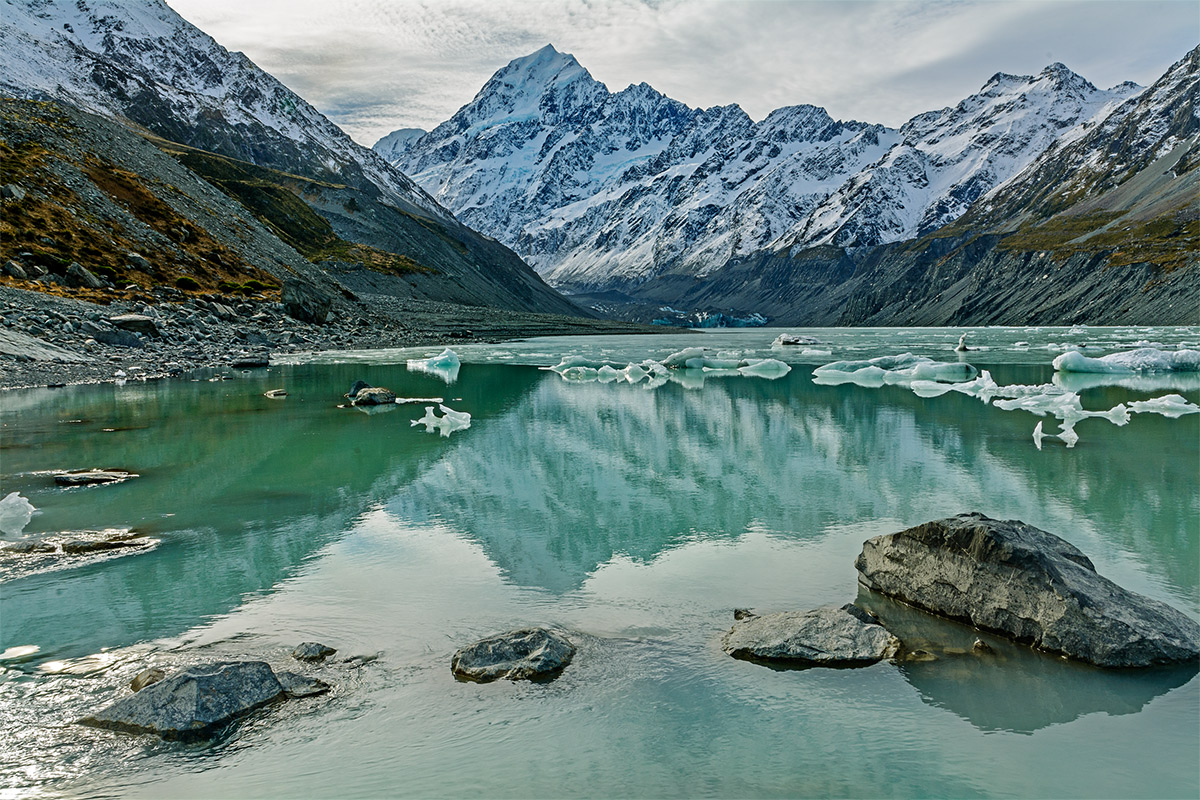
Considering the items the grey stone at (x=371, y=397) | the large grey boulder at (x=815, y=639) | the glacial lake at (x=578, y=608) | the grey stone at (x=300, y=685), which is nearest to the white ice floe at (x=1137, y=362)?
the glacial lake at (x=578, y=608)

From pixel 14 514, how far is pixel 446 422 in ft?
37.7

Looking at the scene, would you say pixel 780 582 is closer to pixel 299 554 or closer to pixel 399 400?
pixel 299 554

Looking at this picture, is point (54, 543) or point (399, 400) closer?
point (54, 543)

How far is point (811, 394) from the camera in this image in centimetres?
3097

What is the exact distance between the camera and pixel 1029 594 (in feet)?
23.9

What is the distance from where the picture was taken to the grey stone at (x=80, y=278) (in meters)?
47.7

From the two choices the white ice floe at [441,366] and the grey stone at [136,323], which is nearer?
the grey stone at [136,323]

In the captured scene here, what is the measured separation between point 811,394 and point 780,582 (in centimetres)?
2289

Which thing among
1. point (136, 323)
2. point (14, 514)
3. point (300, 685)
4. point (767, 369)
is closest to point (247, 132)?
point (136, 323)

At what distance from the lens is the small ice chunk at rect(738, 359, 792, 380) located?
4201cm

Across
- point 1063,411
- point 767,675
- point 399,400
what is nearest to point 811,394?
point 1063,411

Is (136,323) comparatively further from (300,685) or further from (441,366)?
(300,685)

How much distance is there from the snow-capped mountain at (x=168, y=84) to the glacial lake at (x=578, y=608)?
142 m

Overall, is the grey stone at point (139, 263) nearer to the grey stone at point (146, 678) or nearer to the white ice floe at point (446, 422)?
the white ice floe at point (446, 422)
